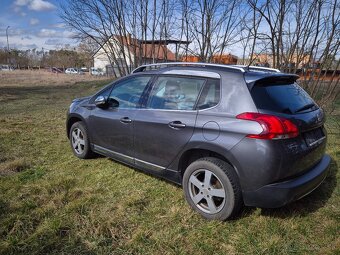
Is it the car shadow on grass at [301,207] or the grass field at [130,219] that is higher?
the car shadow on grass at [301,207]

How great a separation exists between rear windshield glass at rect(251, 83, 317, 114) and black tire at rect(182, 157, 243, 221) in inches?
28.6

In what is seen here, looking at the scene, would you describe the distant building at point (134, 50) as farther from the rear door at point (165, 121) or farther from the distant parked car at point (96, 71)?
the distant parked car at point (96, 71)

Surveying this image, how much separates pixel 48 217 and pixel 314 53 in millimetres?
8360

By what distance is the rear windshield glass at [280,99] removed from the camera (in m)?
3.02

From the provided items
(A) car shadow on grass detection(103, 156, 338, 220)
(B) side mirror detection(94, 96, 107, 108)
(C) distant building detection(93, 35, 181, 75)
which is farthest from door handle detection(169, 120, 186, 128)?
(C) distant building detection(93, 35, 181, 75)

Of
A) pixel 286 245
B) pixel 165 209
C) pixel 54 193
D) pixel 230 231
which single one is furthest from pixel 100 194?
pixel 286 245

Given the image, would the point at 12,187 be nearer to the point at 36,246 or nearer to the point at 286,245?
the point at 36,246

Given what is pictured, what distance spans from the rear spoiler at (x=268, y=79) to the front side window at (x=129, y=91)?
1.46 metres

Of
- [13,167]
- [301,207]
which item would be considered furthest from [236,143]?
[13,167]

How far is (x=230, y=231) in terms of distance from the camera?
10.1 feet

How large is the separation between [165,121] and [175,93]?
370mm

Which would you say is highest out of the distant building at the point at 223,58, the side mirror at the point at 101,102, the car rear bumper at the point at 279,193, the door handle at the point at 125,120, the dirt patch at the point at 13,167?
the distant building at the point at 223,58

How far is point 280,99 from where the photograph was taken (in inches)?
124

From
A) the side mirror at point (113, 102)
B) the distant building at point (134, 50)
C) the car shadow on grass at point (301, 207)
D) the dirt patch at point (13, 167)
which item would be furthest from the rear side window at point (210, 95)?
the distant building at point (134, 50)
